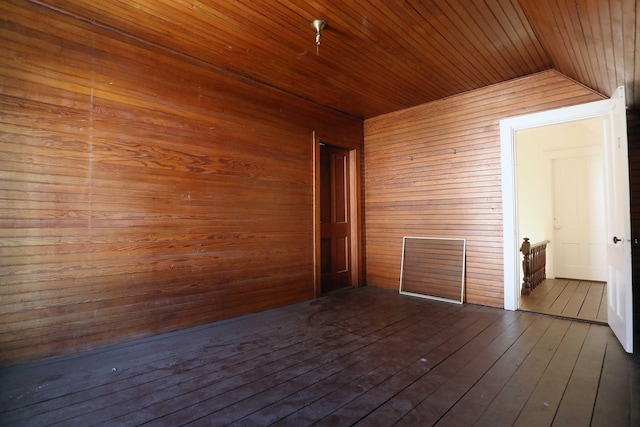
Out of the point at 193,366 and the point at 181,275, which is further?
the point at 181,275

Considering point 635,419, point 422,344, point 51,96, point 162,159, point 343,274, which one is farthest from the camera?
point 343,274

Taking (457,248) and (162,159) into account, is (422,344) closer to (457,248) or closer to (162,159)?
(457,248)

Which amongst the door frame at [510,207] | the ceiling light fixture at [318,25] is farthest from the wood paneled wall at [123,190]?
the door frame at [510,207]

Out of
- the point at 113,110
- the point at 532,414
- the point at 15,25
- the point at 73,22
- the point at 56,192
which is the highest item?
the point at 73,22

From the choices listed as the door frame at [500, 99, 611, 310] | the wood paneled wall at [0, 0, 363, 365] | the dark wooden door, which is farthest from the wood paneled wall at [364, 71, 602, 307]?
the wood paneled wall at [0, 0, 363, 365]

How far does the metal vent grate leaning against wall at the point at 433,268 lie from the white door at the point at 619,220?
1.59m

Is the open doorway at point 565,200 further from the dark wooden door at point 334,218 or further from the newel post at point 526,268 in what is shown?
the dark wooden door at point 334,218

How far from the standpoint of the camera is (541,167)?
613 centimetres

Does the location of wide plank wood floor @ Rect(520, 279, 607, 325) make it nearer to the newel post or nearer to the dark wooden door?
the newel post

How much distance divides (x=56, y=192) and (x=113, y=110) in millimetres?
904

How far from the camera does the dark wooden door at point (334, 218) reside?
5121 millimetres

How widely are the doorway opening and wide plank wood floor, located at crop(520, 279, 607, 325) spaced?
2.55 metres

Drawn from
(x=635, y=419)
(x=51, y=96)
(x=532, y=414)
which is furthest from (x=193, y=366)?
(x=635, y=419)

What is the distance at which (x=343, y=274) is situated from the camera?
536 cm
